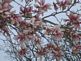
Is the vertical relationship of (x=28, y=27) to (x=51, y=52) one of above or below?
above

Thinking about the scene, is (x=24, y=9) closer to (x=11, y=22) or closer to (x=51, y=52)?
(x=11, y=22)

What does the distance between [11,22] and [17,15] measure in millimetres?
34

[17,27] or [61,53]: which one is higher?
[17,27]

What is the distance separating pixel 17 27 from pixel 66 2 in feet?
0.68

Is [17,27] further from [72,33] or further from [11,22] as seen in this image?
[72,33]

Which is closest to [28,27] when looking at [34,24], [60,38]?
[34,24]

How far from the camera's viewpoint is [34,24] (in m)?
0.97

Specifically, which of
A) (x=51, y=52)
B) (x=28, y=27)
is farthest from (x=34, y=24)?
(x=51, y=52)

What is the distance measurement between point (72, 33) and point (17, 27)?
206mm

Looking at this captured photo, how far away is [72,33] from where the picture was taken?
3.34 feet

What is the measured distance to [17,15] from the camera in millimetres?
960

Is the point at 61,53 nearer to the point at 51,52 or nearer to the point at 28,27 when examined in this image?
the point at 51,52

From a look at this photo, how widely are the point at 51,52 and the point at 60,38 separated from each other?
0.06 m

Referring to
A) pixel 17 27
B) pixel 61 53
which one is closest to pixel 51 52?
pixel 61 53
